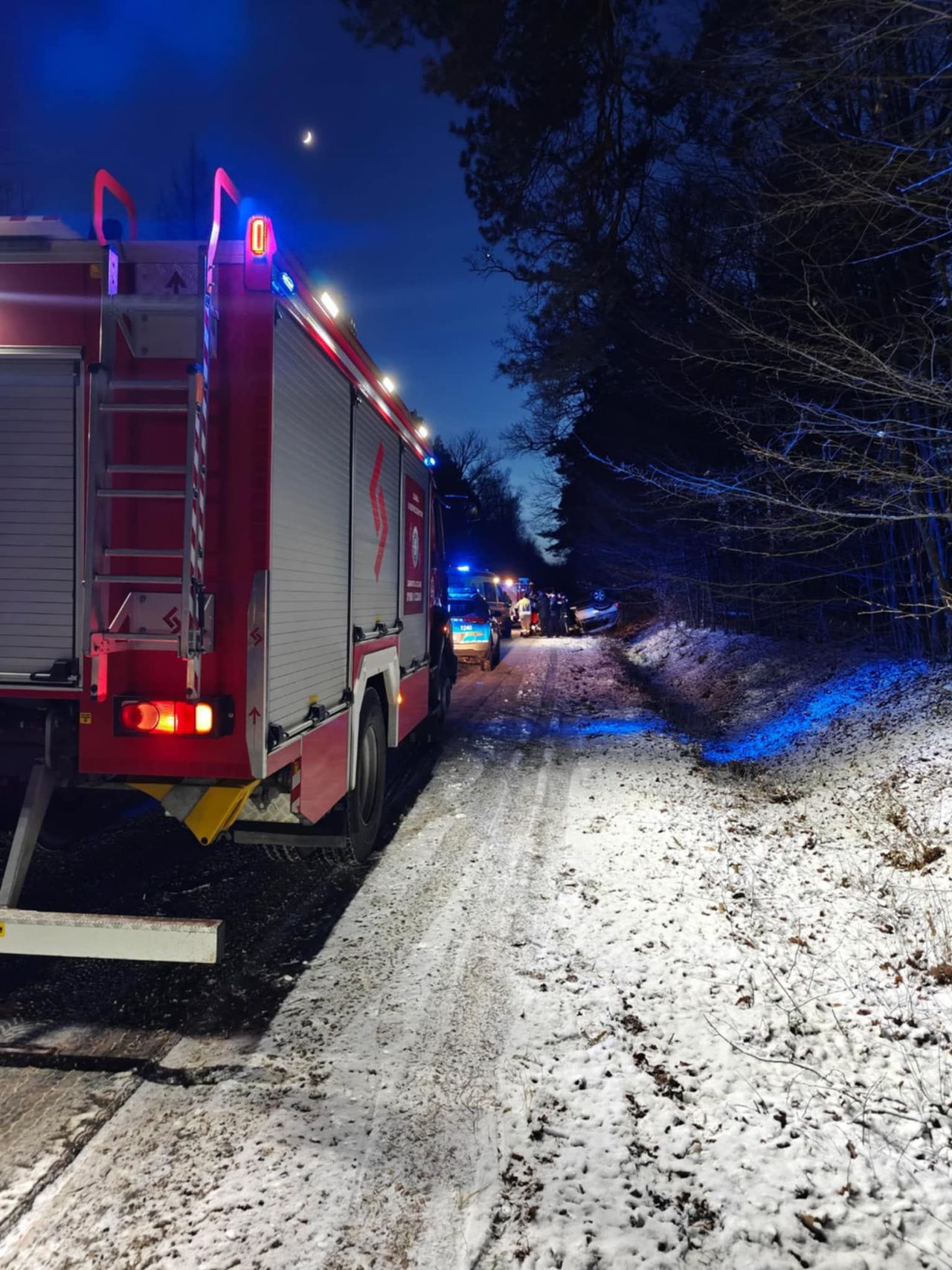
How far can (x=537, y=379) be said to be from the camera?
1386 centimetres

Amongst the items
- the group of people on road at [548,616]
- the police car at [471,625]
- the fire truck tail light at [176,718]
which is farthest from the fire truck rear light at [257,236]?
the group of people on road at [548,616]

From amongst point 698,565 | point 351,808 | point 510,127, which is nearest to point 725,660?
point 698,565

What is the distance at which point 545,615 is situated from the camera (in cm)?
3578

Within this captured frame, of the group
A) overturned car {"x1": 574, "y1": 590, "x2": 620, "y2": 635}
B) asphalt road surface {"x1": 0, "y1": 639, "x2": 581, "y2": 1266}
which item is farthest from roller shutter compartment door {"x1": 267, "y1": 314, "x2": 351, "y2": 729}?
overturned car {"x1": 574, "y1": 590, "x2": 620, "y2": 635}

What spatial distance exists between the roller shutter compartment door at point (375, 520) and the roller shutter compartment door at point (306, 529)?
32 cm

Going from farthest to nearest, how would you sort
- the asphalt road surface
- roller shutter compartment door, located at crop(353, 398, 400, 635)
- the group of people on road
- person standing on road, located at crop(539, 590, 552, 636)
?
the group of people on road
person standing on road, located at crop(539, 590, 552, 636)
roller shutter compartment door, located at crop(353, 398, 400, 635)
the asphalt road surface

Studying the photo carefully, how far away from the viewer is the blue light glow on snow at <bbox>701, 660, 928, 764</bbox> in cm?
911

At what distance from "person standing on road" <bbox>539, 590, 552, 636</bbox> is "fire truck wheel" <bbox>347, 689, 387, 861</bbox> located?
1176 inches

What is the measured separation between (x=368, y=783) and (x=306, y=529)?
2.40 meters

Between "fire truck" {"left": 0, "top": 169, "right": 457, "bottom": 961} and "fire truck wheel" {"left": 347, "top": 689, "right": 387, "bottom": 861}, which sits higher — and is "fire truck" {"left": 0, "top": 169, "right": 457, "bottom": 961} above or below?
above

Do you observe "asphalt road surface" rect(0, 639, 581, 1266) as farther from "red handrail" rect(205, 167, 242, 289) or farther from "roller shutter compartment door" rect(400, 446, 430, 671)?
"red handrail" rect(205, 167, 242, 289)

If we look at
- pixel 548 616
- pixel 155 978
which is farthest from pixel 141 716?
pixel 548 616

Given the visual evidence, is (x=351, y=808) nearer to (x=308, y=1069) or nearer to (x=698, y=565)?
(x=308, y=1069)

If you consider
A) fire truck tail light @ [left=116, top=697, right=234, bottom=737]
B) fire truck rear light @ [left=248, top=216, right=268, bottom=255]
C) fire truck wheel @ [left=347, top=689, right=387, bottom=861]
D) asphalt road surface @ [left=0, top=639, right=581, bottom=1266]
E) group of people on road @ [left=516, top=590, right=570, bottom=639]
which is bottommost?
asphalt road surface @ [left=0, top=639, right=581, bottom=1266]
